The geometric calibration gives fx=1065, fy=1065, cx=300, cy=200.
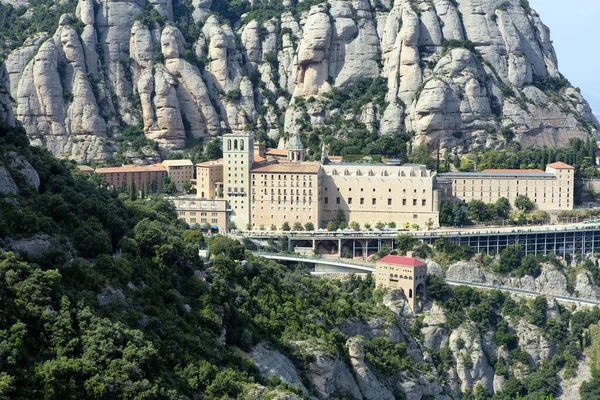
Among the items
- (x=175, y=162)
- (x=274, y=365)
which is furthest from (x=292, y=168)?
(x=274, y=365)

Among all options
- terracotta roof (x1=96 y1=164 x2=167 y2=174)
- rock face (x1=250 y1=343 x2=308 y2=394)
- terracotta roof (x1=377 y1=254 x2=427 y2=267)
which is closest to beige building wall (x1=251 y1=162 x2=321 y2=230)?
terracotta roof (x1=377 y1=254 x2=427 y2=267)

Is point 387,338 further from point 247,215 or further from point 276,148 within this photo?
point 276,148

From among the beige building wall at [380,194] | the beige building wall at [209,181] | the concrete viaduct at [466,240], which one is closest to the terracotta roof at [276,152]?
the beige building wall at [209,181]

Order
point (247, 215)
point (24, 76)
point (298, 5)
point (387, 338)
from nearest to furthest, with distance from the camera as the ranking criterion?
point (387, 338), point (247, 215), point (24, 76), point (298, 5)

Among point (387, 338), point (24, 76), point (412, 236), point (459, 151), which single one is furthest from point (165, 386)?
point (24, 76)

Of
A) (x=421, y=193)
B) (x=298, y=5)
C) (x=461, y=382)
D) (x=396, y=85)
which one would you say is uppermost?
(x=298, y=5)
